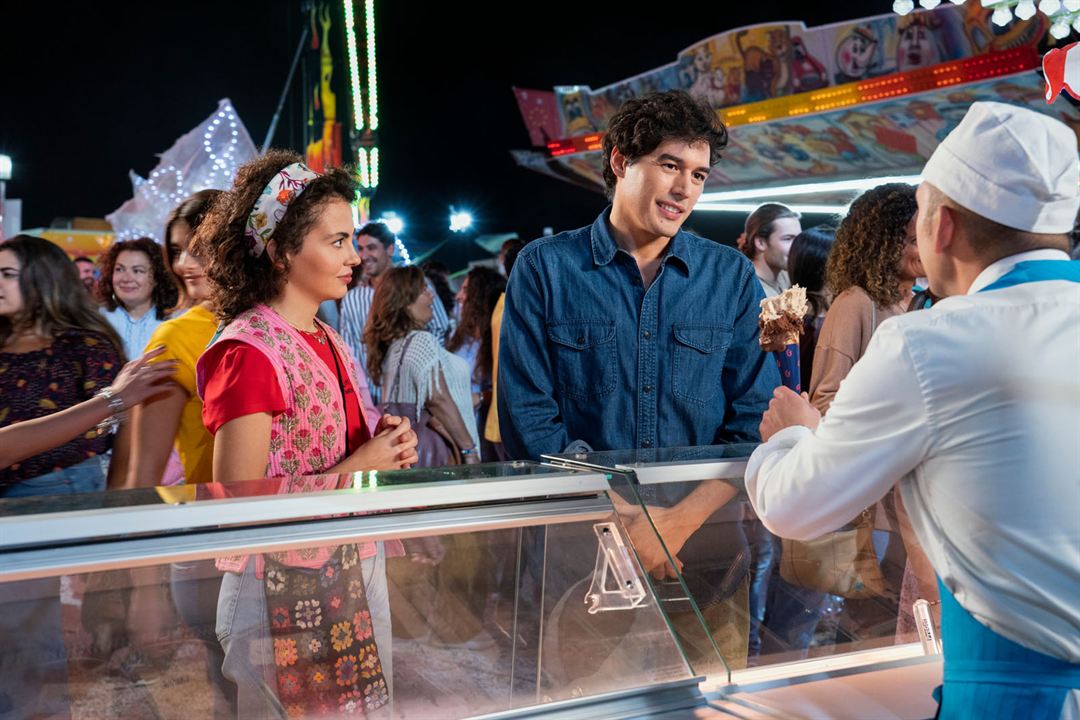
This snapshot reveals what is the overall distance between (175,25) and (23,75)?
3.90 metres

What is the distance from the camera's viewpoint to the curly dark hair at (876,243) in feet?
10.5

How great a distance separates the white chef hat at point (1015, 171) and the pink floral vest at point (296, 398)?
1.19 meters

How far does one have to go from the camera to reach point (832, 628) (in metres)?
1.66

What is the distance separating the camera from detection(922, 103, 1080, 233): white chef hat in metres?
1.18

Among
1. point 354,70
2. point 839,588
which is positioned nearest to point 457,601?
point 839,588

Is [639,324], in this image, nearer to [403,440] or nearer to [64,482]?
[403,440]

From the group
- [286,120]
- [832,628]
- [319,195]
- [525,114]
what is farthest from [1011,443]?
[286,120]

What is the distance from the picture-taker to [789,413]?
157cm

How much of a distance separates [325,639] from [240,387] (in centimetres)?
56

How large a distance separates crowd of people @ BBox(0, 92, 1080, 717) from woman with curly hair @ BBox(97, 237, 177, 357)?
5.68ft

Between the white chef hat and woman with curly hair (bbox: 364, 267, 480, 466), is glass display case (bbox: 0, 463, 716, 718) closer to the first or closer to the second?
the white chef hat

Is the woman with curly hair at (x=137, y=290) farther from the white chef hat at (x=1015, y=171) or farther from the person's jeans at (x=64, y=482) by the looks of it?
the white chef hat at (x=1015, y=171)

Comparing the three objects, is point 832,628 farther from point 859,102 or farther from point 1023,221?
point 859,102

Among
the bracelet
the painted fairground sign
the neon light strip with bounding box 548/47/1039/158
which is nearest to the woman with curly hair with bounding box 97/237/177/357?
the bracelet
